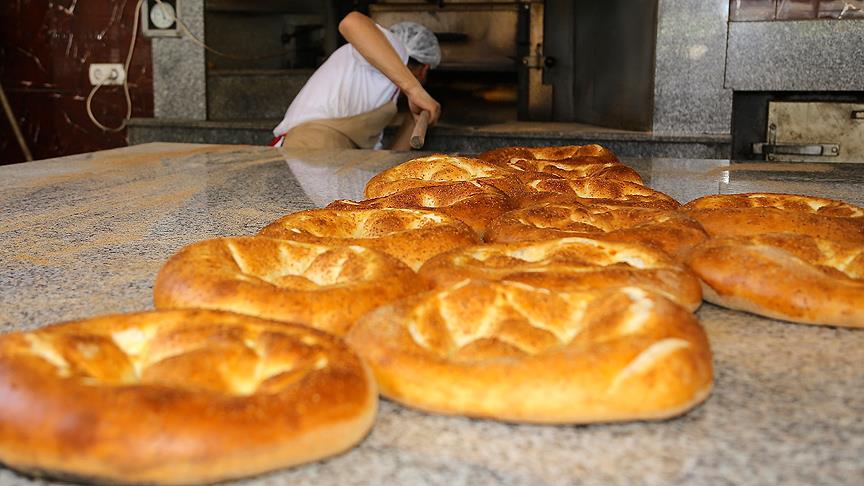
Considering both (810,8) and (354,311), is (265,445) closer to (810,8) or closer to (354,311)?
(354,311)

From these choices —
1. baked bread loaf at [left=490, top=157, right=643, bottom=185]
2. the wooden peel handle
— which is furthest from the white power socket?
baked bread loaf at [left=490, top=157, right=643, bottom=185]

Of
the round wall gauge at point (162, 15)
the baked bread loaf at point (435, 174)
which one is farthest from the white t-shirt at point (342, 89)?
the baked bread loaf at point (435, 174)

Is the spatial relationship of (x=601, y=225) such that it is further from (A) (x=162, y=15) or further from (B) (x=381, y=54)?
(A) (x=162, y=15)

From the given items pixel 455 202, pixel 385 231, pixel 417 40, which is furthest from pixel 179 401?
pixel 417 40

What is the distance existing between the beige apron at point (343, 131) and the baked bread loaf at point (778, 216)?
10.8ft

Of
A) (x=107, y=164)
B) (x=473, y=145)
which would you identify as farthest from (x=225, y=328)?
(x=473, y=145)

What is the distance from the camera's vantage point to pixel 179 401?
2.88ft

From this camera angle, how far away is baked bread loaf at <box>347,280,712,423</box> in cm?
99

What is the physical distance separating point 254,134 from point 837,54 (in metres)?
3.84

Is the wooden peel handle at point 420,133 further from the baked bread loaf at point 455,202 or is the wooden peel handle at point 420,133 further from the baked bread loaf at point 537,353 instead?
the baked bread loaf at point 537,353

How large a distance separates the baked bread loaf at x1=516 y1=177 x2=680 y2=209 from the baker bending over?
279 cm

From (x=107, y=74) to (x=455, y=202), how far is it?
5241mm

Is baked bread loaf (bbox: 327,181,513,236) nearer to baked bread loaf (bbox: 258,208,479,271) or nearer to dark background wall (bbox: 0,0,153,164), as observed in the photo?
baked bread loaf (bbox: 258,208,479,271)

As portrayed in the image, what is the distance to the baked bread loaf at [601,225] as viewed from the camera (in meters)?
1.62
